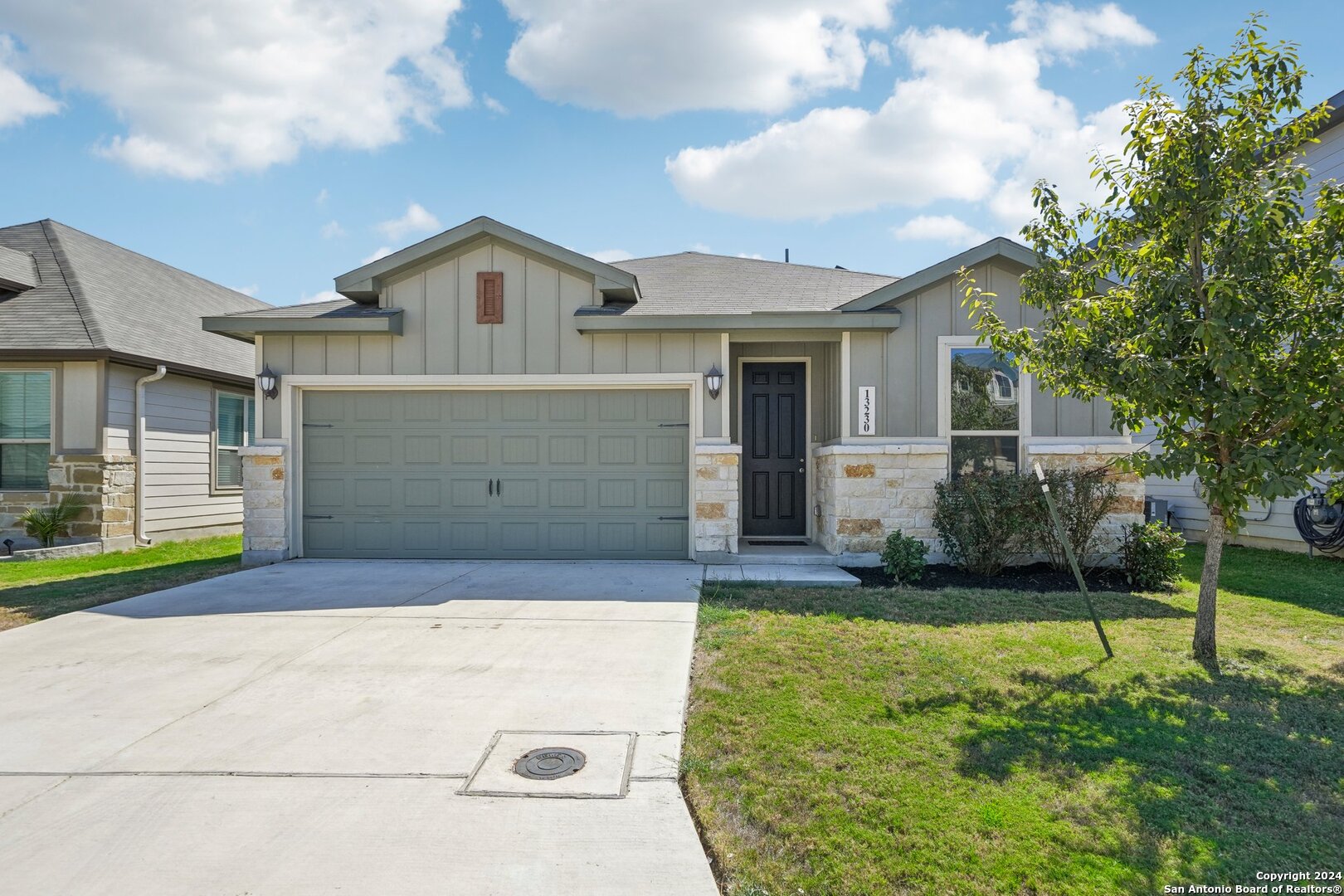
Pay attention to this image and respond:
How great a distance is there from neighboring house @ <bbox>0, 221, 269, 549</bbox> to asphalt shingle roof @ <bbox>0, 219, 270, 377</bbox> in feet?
0.08

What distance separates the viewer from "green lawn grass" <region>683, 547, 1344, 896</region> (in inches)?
96.0

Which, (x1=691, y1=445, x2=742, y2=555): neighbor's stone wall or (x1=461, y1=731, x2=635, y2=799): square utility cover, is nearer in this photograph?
(x1=461, y1=731, x2=635, y2=799): square utility cover

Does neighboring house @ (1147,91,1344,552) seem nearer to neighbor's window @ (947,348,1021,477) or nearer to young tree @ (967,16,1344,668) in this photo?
neighbor's window @ (947,348,1021,477)

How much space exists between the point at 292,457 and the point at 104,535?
3616 mm

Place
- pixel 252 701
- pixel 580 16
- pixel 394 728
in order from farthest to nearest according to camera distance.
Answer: pixel 580 16 < pixel 252 701 < pixel 394 728

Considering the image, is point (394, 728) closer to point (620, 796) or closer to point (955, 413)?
point (620, 796)

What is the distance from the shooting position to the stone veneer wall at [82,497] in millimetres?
9828

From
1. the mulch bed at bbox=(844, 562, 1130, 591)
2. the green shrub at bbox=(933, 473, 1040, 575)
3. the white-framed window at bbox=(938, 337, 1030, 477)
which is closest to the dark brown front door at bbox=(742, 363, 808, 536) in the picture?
the mulch bed at bbox=(844, 562, 1130, 591)

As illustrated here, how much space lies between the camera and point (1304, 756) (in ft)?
10.7

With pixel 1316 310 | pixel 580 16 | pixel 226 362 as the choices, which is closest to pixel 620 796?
pixel 1316 310

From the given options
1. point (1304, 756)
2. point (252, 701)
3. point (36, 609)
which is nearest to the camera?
point (1304, 756)

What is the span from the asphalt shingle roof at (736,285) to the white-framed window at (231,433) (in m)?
7.01

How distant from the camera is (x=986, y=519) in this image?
24.5ft

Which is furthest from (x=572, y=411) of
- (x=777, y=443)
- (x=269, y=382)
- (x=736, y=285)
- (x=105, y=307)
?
(x=105, y=307)
